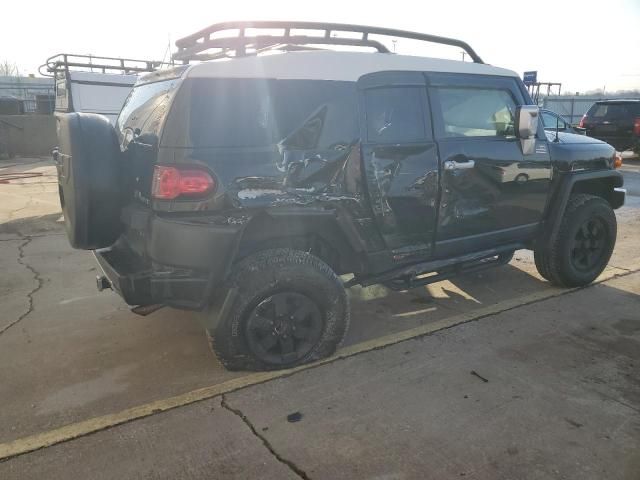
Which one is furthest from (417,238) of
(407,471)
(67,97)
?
(67,97)

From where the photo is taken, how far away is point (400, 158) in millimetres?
3336

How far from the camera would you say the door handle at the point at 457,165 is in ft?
11.6

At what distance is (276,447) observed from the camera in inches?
96.7

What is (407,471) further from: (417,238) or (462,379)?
(417,238)

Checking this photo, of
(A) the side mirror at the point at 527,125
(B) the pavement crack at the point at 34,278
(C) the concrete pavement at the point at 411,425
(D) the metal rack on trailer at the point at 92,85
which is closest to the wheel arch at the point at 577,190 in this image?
(A) the side mirror at the point at 527,125

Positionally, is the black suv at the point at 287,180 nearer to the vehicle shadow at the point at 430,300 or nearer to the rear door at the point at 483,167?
the rear door at the point at 483,167

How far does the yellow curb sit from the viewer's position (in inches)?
98.3

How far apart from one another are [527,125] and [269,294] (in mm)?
2445

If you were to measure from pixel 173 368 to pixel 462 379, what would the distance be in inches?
72.2

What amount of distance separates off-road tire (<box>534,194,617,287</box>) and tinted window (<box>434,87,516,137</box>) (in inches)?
42.1

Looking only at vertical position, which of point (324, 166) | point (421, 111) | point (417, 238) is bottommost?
point (417, 238)

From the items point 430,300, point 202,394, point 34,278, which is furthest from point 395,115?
point 34,278

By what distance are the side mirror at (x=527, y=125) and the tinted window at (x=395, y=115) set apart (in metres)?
0.97

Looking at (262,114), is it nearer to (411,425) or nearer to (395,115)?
(395,115)
